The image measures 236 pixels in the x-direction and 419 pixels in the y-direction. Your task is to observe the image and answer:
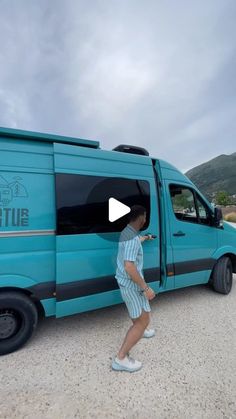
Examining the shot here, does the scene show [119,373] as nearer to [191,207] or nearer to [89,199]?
[89,199]

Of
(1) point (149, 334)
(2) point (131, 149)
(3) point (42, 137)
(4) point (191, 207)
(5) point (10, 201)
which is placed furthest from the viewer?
(4) point (191, 207)

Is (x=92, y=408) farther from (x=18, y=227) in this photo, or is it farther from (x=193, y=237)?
(x=193, y=237)

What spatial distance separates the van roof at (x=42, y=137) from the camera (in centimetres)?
243

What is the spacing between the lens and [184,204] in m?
3.86

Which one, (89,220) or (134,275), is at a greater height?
(89,220)

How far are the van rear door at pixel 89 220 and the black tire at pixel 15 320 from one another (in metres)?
0.33

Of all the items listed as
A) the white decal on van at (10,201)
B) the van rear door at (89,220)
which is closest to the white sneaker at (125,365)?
the van rear door at (89,220)

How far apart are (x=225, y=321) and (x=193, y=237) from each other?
4.34ft

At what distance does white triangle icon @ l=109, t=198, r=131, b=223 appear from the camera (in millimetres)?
2934

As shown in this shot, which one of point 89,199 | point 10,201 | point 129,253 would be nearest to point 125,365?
point 129,253

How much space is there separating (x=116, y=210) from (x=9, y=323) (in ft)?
6.04

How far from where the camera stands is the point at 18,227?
240cm

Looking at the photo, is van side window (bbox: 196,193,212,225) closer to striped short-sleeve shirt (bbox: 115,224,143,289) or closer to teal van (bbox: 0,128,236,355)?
teal van (bbox: 0,128,236,355)

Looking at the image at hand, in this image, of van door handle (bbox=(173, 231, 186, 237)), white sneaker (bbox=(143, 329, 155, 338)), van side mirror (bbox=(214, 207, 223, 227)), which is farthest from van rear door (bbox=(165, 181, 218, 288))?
white sneaker (bbox=(143, 329, 155, 338))
